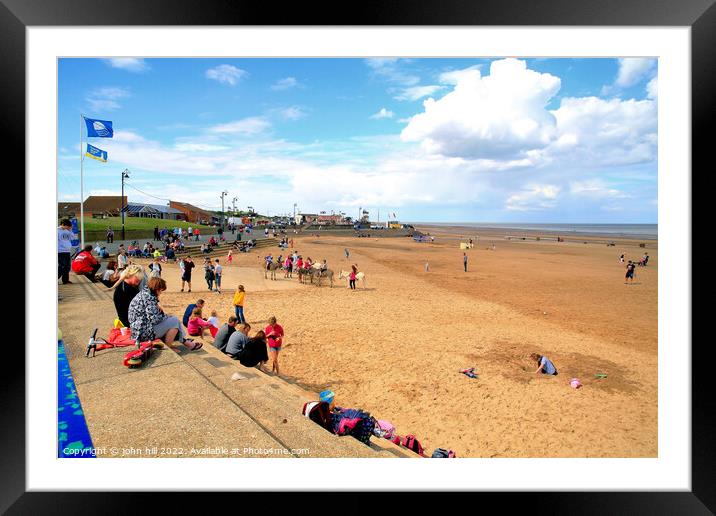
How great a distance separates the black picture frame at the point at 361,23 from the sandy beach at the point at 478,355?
1.36 meters

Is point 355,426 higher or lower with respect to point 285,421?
lower

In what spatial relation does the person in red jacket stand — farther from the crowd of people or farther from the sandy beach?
the sandy beach

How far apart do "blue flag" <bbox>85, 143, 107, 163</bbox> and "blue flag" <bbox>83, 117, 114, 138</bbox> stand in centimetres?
65

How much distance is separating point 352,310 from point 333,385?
195 inches

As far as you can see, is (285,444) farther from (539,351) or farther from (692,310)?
(539,351)

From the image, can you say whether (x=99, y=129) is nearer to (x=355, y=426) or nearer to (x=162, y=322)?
(x=162, y=322)

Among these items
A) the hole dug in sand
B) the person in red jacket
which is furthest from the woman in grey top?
the hole dug in sand

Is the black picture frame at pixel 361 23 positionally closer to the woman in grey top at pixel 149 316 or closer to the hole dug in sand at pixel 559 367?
the woman in grey top at pixel 149 316

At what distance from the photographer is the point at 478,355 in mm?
7344

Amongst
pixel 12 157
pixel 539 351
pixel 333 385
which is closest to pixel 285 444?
pixel 333 385

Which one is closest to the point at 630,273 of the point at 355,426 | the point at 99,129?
the point at 355,426

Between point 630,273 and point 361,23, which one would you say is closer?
point 361,23

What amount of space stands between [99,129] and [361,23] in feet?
15.1

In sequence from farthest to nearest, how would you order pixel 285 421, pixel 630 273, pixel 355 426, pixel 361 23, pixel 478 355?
pixel 630 273, pixel 478 355, pixel 355 426, pixel 285 421, pixel 361 23
